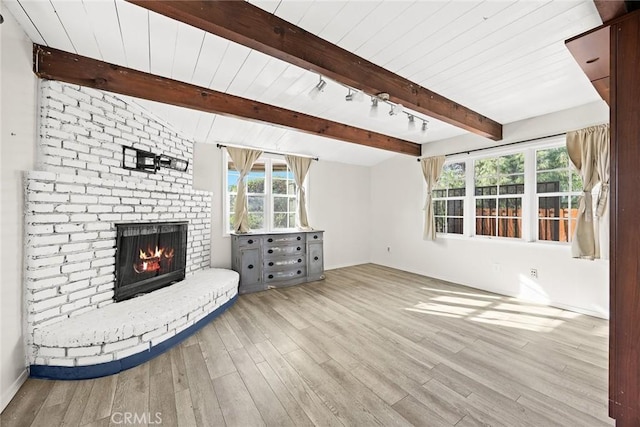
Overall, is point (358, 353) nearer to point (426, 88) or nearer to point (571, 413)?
point (571, 413)

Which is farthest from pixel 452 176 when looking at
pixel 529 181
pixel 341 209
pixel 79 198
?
pixel 79 198

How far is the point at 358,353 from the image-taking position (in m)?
2.25

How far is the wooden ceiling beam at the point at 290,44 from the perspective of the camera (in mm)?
1371

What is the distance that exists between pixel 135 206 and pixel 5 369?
1.56 metres

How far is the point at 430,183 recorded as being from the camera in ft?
15.3

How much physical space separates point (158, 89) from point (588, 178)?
4.80m

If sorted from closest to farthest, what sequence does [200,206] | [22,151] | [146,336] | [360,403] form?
[360,403] → [22,151] → [146,336] → [200,206]

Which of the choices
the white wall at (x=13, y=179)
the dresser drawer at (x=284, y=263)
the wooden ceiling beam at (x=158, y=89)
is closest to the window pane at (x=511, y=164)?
the wooden ceiling beam at (x=158, y=89)

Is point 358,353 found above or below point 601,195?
below

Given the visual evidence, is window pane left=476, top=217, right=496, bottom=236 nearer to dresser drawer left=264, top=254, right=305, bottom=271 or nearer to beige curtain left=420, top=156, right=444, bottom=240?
beige curtain left=420, top=156, right=444, bottom=240

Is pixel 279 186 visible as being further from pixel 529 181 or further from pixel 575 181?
pixel 575 181

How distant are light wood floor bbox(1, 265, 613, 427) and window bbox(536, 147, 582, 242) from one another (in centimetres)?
107

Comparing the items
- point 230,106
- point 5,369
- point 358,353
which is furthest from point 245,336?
point 230,106

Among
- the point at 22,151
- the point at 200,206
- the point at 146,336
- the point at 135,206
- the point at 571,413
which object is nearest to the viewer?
the point at 571,413
